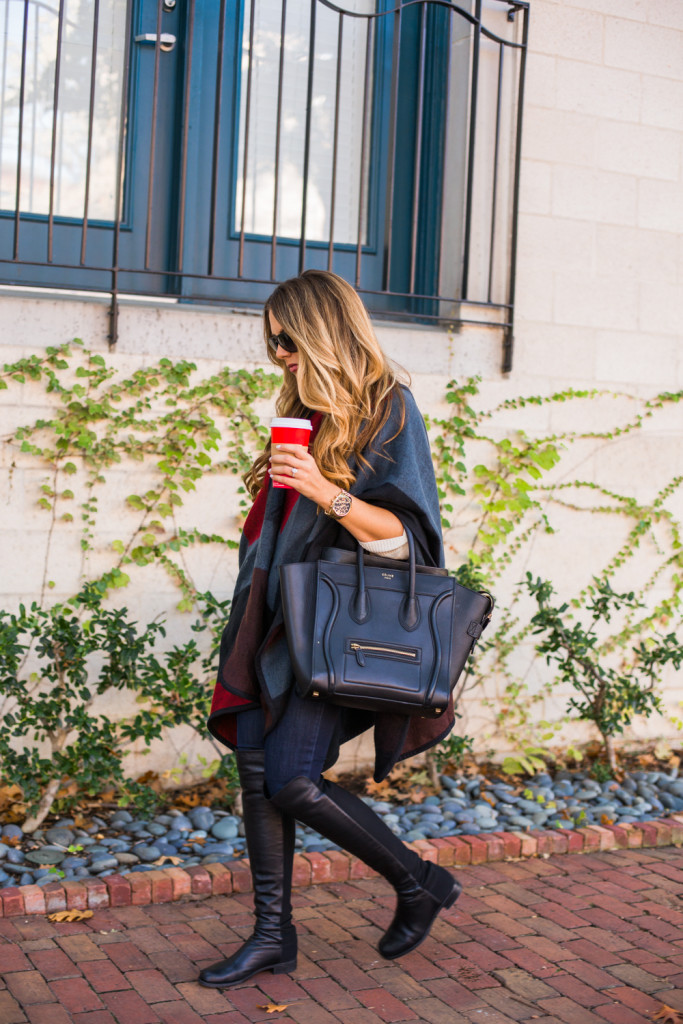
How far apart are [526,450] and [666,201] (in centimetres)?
137

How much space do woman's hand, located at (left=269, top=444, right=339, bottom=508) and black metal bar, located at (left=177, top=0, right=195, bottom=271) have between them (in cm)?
209

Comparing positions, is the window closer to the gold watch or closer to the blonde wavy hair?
the blonde wavy hair

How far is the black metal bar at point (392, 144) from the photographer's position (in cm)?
427

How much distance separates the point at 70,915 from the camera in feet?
9.93

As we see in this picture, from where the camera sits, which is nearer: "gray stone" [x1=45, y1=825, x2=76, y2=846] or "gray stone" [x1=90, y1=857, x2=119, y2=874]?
"gray stone" [x1=90, y1=857, x2=119, y2=874]

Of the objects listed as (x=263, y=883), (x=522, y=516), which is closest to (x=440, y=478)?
(x=522, y=516)

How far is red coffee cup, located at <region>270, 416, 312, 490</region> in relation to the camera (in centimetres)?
→ 237

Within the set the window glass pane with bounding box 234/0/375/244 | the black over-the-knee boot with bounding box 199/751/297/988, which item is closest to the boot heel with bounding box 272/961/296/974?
the black over-the-knee boot with bounding box 199/751/297/988

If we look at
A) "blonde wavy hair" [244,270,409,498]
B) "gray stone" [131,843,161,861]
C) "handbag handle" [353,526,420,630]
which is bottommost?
"gray stone" [131,843,161,861]

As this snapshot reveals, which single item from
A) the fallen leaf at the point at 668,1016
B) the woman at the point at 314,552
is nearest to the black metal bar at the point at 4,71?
the woman at the point at 314,552

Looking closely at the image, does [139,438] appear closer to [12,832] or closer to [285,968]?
[12,832]

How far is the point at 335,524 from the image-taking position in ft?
8.62

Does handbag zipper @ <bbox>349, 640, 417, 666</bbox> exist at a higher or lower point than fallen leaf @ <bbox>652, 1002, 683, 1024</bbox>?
higher

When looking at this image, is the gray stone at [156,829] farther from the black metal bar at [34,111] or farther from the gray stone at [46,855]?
the black metal bar at [34,111]
